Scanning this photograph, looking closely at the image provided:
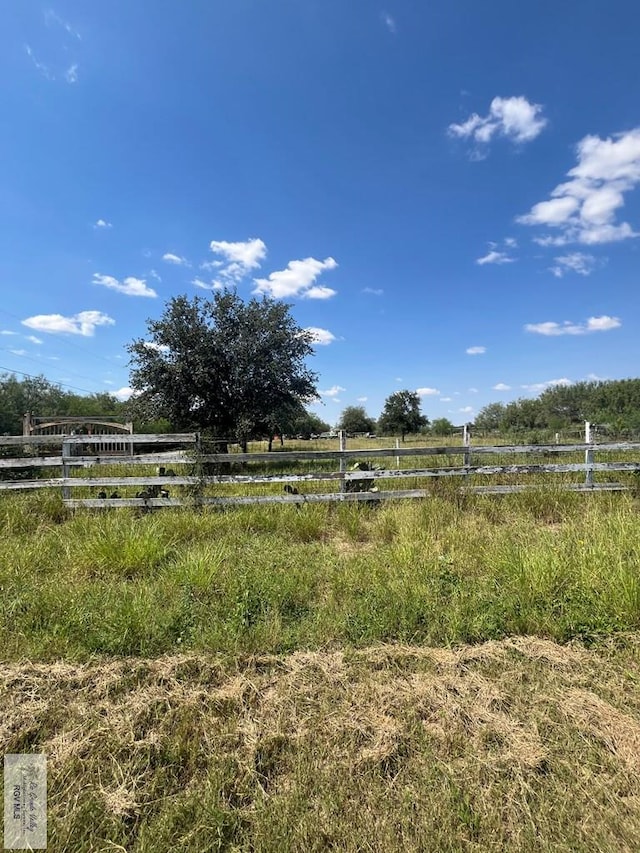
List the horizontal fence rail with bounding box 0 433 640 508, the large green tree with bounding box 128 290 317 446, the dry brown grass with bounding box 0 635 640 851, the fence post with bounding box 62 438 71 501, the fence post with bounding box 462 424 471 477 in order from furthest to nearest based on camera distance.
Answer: the large green tree with bounding box 128 290 317 446 → the fence post with bounding box 462 424 471 477 → the fence post with bounding box 62 438 71 501 → the horizontal fence rail with bounding box 0 433 640 508 → the dry brown grass with bounding box 0 635 640 851

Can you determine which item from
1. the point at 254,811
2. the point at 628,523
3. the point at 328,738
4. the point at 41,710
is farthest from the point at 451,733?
the point at 628,523

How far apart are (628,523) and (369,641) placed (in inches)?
156

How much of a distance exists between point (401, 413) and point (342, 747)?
5375cm

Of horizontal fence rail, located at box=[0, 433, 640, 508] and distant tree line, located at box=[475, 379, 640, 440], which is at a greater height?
distant tree line, located at box=[475, 379, 640, 440]

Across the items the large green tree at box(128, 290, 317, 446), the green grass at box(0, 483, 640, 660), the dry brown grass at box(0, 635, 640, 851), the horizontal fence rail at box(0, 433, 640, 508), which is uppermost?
the large green tree at box(128, 290, 317, 446)

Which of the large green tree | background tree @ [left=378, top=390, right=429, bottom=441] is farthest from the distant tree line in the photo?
the large green tree

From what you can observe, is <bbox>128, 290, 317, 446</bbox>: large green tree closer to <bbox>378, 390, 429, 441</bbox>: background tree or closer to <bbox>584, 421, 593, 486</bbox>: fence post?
<bbox>584, 421, 593, 486</bbox>: fence post

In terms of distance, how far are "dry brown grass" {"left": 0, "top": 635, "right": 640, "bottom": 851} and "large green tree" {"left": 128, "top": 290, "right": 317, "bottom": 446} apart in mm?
14427

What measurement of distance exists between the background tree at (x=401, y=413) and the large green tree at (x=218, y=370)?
124ft

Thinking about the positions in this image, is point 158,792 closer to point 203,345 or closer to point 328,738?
point 328,738

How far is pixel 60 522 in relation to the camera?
6.80 m

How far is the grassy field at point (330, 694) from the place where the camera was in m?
1.89

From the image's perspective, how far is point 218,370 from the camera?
17469 mm

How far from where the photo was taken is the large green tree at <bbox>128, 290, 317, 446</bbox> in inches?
680
